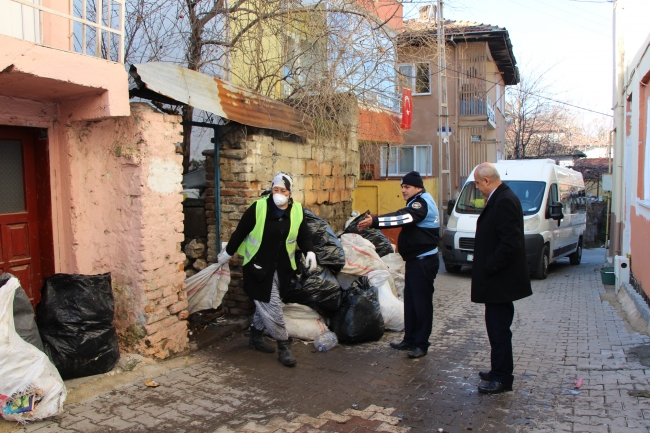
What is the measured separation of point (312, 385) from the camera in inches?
178

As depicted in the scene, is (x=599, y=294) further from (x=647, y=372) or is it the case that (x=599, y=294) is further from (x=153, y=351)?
(x=153, y=351)

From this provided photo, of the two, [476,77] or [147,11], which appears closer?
[147,11]

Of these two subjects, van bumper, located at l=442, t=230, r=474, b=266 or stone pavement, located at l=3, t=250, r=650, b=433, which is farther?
van bumper, located at l=442, t=230, r=474, b=266

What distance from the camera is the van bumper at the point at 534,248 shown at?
10211 mm

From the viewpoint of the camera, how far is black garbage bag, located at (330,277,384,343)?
18.4 ft

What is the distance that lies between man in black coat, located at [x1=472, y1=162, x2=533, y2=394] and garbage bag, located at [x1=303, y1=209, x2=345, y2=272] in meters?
1.80

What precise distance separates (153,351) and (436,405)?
2.48 metres

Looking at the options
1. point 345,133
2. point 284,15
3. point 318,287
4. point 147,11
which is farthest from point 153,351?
point 147,11

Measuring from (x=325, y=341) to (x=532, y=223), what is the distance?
6.41 meters

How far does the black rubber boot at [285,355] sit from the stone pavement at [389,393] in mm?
65

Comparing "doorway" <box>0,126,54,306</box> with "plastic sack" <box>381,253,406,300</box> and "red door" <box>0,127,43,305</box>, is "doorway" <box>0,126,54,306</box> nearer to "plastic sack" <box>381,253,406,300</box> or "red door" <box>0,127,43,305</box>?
"red door" <box>0,127,43,305</box>

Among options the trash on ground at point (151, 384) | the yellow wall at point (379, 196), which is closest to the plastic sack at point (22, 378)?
the trash on ground at point (151, 384)

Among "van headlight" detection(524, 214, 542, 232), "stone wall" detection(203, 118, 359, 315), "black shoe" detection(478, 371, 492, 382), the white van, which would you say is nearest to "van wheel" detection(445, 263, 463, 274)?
the white van

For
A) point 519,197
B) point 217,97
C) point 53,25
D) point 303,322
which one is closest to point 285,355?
point 303,322
